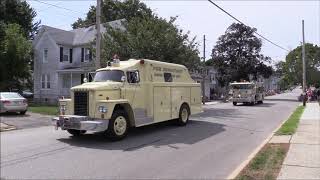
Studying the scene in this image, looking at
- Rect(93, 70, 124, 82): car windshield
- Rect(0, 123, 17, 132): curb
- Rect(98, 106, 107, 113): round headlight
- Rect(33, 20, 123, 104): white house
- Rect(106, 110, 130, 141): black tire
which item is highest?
Rect(33, 20, 123, 104): white house

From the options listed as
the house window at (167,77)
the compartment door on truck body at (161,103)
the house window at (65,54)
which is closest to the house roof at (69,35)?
the house window at (65,54)

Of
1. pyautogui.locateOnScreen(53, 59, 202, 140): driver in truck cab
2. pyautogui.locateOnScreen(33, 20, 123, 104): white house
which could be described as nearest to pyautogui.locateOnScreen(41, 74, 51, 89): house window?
pyautogui.locateOnScreen(33, 20, 123, 104): white house

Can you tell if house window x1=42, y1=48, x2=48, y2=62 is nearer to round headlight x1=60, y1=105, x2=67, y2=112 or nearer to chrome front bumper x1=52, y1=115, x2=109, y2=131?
round headlight x1=60, y1=105, x2=67, y2=112

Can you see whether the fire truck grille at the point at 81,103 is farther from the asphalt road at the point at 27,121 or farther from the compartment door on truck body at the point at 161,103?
the asphalt road at the point at 27,121

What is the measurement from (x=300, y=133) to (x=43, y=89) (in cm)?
3518

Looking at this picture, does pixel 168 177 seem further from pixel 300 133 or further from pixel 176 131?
pixel 300 133

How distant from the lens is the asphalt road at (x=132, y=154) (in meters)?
9.21

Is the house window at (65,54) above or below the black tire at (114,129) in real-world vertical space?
above

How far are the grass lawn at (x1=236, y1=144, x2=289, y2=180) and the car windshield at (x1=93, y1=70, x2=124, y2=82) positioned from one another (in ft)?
17.6

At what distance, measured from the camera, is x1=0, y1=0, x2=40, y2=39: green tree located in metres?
50.0

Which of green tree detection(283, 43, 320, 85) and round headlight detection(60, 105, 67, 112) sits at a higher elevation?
green tree detection(283, 43, 320, 85)

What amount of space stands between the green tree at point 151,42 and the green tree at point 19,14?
Result: 22.5 meters

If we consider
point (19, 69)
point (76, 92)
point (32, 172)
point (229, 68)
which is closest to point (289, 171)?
point (32, 172)

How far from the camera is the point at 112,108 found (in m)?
13.6
